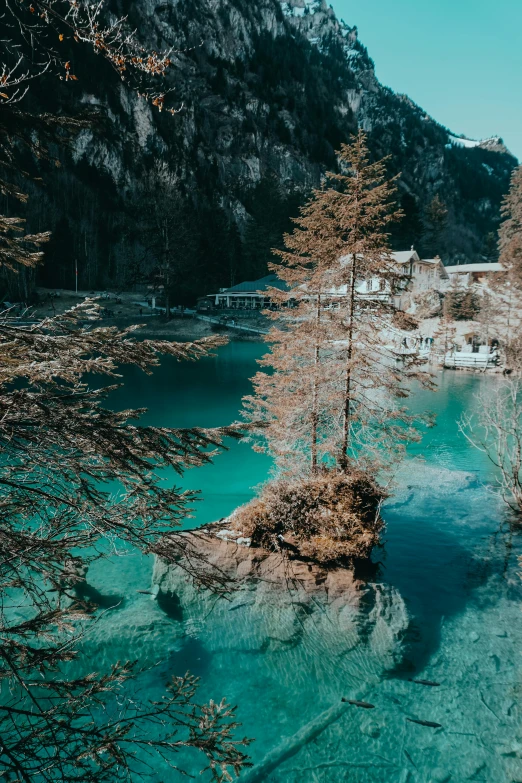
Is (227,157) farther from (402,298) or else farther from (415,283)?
(402,298)

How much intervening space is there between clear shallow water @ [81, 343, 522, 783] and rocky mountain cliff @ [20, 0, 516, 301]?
31.5 metres

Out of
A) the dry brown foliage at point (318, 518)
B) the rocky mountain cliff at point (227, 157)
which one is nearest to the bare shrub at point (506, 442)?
the dry brown foliage at point (318, 518)

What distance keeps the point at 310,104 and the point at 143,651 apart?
143794mm

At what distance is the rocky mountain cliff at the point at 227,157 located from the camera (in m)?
70.3

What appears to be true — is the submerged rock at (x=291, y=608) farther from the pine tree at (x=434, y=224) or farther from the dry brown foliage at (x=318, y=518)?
the pine tree at (x=434, y=224)

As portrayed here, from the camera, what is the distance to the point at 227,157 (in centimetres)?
9969

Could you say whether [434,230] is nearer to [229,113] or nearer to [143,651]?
[229,113]

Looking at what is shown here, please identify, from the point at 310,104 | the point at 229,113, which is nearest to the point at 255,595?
the point at 229,113

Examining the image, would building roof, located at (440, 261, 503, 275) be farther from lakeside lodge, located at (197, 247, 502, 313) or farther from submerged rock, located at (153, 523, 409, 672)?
submerged rock, located at (153, 523, 409, 672)

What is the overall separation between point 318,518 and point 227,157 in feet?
347

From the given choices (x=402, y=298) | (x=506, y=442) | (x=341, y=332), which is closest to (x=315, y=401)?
(x=341, y=332)

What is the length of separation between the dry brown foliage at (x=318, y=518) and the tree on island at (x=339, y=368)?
0.03 meters

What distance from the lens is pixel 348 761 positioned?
23.8ft

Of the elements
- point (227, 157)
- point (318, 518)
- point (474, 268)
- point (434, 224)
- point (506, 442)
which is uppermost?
point (227, 157)
